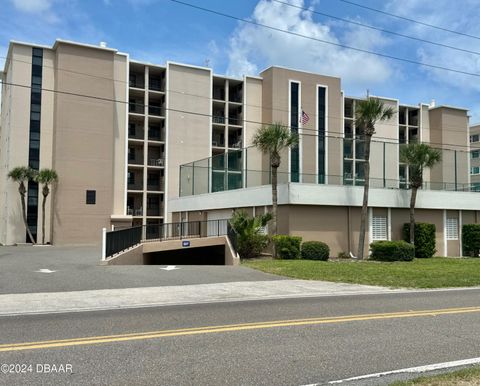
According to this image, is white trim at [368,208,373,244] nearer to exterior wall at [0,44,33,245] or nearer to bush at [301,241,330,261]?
bush at [301,241,330,261]

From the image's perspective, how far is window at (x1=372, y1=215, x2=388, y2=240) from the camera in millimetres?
27844

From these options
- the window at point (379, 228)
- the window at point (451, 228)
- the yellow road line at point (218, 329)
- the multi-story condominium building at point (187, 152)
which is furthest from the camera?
the window at point (451, 228)

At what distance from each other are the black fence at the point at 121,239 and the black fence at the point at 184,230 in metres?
1.92

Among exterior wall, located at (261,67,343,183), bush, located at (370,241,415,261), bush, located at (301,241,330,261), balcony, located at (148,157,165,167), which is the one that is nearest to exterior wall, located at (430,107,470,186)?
exterior wall, located at (261,67,343,183)

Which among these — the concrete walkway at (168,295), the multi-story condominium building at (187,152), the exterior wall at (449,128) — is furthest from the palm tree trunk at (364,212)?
the exterior wall at (449,128)

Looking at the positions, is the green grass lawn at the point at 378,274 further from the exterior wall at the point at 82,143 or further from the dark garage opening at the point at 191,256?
the exterior wall at the point at 82,143

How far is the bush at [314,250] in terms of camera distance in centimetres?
2378

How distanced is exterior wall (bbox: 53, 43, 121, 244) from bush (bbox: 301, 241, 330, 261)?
2846 cm

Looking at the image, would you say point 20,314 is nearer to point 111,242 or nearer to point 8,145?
point 111,242

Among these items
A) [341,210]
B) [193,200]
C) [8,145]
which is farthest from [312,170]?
[8,145]

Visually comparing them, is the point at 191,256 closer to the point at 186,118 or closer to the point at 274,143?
the point at 274,143

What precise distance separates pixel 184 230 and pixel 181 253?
2382 mm

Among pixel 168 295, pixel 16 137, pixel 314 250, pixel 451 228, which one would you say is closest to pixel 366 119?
pixel 314 250

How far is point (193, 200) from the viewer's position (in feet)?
122
